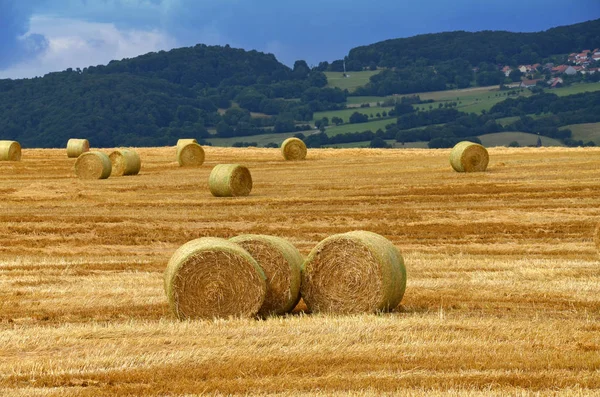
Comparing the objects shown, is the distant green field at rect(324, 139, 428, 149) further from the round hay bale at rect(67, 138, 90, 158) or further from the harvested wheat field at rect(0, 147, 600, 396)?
the harvested wheat field at rect(0, 147, 600, 396)

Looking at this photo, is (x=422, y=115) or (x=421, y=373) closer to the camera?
(x=421, y=373)

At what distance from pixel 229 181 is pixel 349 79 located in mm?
130721

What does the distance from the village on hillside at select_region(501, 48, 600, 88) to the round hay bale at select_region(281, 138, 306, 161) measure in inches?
3666

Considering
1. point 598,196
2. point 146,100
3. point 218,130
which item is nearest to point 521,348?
point 598,196

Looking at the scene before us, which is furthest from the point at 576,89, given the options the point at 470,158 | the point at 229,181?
the point at 229,181

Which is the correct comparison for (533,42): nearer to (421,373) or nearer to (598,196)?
(598,196)

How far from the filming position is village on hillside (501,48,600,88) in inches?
5546

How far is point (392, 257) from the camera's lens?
12828 millimetres

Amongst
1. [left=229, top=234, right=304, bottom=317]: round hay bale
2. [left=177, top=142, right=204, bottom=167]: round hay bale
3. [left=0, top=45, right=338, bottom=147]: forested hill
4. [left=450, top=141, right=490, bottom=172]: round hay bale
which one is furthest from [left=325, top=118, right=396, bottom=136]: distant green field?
[left=229, top=234, right=304, bottom=317]: round hay bale

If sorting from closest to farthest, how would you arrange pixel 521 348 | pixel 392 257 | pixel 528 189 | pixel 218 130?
pixel 521 348, pixel 392 257, pixel 528 189, pixel 218 130

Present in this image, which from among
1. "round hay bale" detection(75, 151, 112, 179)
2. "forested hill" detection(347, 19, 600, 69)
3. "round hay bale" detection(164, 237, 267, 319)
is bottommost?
"round hay bale" detection(164, 237, 267, 319)

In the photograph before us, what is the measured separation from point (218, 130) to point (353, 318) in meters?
94.2

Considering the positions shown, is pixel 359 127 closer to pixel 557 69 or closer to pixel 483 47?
pixel 557 69

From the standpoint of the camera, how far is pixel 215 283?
1206 cm
